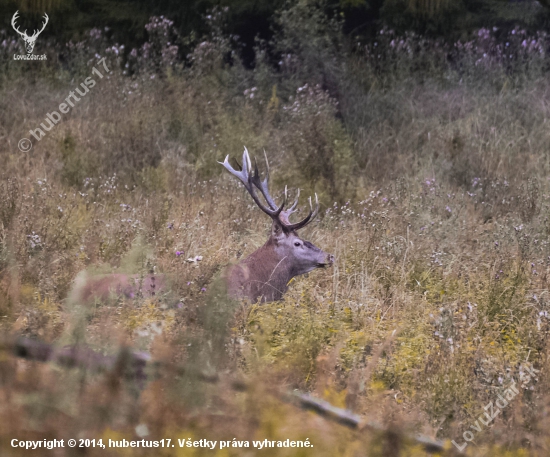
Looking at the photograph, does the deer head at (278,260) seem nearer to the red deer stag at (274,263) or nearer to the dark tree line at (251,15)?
the red deer stag at (274,263)

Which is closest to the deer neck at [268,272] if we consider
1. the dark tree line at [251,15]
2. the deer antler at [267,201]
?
the deer antler at [267,201]

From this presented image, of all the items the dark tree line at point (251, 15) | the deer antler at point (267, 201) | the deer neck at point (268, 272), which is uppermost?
the dark tree line at point (251, 15)

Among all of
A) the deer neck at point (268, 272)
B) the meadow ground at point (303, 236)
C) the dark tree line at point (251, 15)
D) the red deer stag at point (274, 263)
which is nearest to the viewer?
the meadow ground at point (303, 236)

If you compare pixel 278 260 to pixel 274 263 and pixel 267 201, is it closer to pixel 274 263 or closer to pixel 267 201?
pixel 274 263

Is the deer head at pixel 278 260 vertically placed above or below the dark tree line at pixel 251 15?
below

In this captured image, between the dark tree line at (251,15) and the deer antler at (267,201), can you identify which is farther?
the dark tree line at (251,15)

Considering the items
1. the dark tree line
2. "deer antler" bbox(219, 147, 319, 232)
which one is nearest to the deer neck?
"deer antler" bbox(219, 147, 319, 232)

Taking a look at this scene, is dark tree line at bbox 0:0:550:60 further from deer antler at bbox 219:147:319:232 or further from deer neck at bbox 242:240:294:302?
deer neck at bbox 242:240:294:302

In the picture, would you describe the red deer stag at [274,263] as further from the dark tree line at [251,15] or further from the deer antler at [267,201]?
the dark tree line at [251,15]

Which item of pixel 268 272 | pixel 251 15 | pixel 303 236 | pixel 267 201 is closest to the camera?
pixel 268 272

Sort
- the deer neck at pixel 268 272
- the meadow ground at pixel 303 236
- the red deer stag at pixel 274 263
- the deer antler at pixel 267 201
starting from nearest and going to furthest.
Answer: the meadow ground at pixel 303 236 < the red deer stag at pixel 274 263 < the deer neck at pixel 268 272 < the deer antler at pixel 267 201

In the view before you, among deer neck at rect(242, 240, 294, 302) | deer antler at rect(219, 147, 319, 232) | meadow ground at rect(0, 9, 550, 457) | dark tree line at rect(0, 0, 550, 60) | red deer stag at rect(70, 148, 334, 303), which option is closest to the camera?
meadow ground at rect(0, 9, 550, 457)

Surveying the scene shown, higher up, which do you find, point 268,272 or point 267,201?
point 267,201

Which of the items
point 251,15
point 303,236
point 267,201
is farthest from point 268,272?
point 251,15
